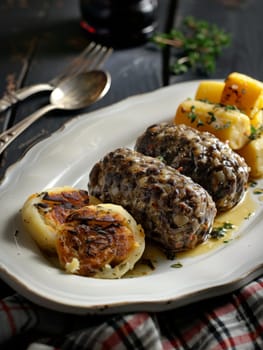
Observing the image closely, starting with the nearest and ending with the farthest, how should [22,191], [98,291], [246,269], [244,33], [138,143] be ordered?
[98,291]
[246,269]
[22,191]
[138,143]
[244,33]

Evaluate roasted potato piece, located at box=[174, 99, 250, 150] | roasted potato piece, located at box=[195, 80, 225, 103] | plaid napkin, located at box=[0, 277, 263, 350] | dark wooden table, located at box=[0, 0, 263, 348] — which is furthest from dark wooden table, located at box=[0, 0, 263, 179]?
plaid napkin, located at box=[0, 277, 263, 350]

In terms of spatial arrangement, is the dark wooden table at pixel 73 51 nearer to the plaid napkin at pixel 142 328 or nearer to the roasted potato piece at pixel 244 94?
the roasted potato piece at pixel 244 94

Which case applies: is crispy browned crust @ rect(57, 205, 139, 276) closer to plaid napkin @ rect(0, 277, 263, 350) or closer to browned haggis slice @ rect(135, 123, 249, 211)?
plaid napkin @ rect(0, 277, 263, 350)

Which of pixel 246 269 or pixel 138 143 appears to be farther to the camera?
pixel 138 143

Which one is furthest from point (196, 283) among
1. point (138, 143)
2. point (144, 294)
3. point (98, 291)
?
Answer: point (138, 143)

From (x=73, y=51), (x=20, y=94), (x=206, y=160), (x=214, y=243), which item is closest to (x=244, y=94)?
(x=206, y=160)

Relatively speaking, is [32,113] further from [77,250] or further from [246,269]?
[246,269]
